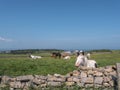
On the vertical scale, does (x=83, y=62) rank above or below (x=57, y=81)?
above

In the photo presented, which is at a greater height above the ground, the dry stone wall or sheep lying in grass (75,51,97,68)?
sheep lying in grass (75,51,97,68)

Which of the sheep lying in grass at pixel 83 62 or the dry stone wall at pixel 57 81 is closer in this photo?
the dry stone wall at pixel 57 81

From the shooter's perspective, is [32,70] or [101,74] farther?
[32,70]

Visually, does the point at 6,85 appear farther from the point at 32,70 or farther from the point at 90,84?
the point at 32,70

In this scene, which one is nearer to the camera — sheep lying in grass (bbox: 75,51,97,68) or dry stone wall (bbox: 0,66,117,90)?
dry stone wall (bbox: 0,66,117,90)

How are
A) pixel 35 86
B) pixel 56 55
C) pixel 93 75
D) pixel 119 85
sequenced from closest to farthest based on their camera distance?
pixel 119 85
pixel 35 86
pixel 93 75
pixel 56 55

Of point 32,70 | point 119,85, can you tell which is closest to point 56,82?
point 119,85

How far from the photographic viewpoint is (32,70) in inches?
837

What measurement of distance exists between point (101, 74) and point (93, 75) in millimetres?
397

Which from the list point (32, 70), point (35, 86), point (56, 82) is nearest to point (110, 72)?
point (56, 82)

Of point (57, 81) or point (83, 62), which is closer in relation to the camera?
point (57, 81)

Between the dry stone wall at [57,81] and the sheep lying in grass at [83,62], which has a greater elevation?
the sheep lying in grass at [83,62]

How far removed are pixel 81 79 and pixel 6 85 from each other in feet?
11.5

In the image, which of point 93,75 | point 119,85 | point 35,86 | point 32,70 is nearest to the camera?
point 119,85
